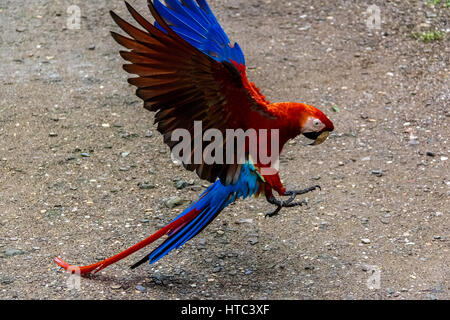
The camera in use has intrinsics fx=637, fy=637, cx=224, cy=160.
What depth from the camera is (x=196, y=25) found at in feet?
9.34

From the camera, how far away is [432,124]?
4434 millimetres

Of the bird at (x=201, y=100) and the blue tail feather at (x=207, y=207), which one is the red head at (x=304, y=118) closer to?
the bird at (x=201, y=100)

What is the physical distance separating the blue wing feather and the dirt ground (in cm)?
117

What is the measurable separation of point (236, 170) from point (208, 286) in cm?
62

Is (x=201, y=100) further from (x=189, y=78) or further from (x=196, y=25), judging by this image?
(x=196, y=25)

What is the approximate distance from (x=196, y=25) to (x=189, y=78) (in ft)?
0.91

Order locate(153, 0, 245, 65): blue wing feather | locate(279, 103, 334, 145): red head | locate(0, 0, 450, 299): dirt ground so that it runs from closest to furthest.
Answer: locate(153, 0, 245, 65): blue wing feather → locate(279, 103, 334, 145): red head → locate(0, 0, 450, 299): dirt ground

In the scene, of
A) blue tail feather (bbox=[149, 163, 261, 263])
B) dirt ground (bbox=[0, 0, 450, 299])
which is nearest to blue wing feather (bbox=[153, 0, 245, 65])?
blue tail feather (bbox=[149, 163, 261, 263])

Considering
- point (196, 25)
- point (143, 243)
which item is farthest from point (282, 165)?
point (196, 25)

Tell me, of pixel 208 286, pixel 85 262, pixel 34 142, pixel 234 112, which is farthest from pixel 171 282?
pixel 34 142

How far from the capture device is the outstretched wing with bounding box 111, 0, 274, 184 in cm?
264

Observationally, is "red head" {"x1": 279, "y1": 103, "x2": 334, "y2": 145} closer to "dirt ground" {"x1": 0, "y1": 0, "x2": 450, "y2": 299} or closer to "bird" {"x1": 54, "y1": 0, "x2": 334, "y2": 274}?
"bird" {"x1": 54, "y1": 0, "x2": 334, "y2": 274}

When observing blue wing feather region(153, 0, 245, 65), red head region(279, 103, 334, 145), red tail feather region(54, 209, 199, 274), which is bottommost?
red tail feather region(54, 209, 199, 274)

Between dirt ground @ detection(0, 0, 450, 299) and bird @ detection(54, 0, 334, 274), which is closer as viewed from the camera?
bird @ detection(54, 0, 334, 274)
